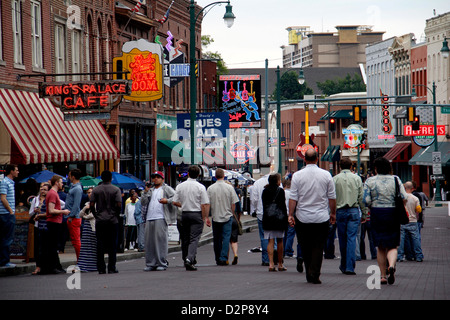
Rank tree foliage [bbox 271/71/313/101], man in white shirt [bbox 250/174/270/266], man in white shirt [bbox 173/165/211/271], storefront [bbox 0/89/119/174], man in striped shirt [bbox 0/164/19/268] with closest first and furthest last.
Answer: man in white shirt [bbox 173/165/211/271] → man in striped shirt [bbox 0/164/19/268] → man in white shirt [bbox 250/174/270/266] → storefront [bbox 0/89/119/174] → tree foliage [bbox 271/71/313/101]

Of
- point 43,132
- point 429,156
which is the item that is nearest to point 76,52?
point 43,132

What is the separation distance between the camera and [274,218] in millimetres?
16484

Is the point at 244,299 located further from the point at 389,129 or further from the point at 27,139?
the point at 389,129

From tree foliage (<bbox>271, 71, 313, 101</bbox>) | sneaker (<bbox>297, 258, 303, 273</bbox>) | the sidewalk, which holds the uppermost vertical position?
tree foliage (<bbox>271, 71, 313, 101</bbox>)

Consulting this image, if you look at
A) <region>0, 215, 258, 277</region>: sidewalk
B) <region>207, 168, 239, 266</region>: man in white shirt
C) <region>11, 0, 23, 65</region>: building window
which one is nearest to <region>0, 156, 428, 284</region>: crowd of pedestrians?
<region>207, 168, 239, 266</region>: man in white shirt

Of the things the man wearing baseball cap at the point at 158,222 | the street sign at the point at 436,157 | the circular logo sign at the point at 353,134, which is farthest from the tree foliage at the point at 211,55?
the man wearing baseball cap at the point at 158,222

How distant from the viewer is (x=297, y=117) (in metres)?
120

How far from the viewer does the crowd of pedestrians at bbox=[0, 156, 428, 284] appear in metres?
13.8

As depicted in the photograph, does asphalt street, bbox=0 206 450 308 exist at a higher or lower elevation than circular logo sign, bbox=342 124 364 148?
lower

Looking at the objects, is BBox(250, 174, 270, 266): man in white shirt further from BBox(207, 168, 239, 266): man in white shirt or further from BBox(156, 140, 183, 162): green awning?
BBox(156, 140, 183, 162): green awning

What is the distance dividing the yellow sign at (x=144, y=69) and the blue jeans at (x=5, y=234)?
15832mm

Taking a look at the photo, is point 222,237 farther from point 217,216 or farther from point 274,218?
point 274,218

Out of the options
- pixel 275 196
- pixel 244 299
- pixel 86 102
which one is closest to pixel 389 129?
pixel 86 102
